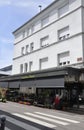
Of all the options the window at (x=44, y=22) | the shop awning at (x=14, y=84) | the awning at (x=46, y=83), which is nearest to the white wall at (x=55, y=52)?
the shop awning at (x=14, y=84)

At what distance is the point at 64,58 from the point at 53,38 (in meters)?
3.92

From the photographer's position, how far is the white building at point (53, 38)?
28.0 meters

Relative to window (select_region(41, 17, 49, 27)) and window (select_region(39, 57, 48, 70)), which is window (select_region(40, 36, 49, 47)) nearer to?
window (select_region(41, 17, 49, 27))

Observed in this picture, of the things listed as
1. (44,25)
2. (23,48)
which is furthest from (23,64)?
(44,25)

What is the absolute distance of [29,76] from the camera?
29672 mm

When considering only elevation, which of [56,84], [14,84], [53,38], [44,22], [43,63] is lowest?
[56,84]

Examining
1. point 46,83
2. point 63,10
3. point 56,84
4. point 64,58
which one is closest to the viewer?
point 56,84

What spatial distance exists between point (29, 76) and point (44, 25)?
8.82m

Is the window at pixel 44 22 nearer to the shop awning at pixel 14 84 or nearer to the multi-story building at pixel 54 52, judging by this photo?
the multi-story building at pixel 54 52

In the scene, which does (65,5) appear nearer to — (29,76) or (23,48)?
(29,76)

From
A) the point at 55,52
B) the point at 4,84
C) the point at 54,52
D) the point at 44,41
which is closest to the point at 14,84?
the point at 4,84

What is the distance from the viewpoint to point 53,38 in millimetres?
32406

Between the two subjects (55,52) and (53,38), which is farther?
(53,38)

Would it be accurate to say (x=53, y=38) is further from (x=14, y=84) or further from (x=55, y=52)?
(x=14, y=84)
